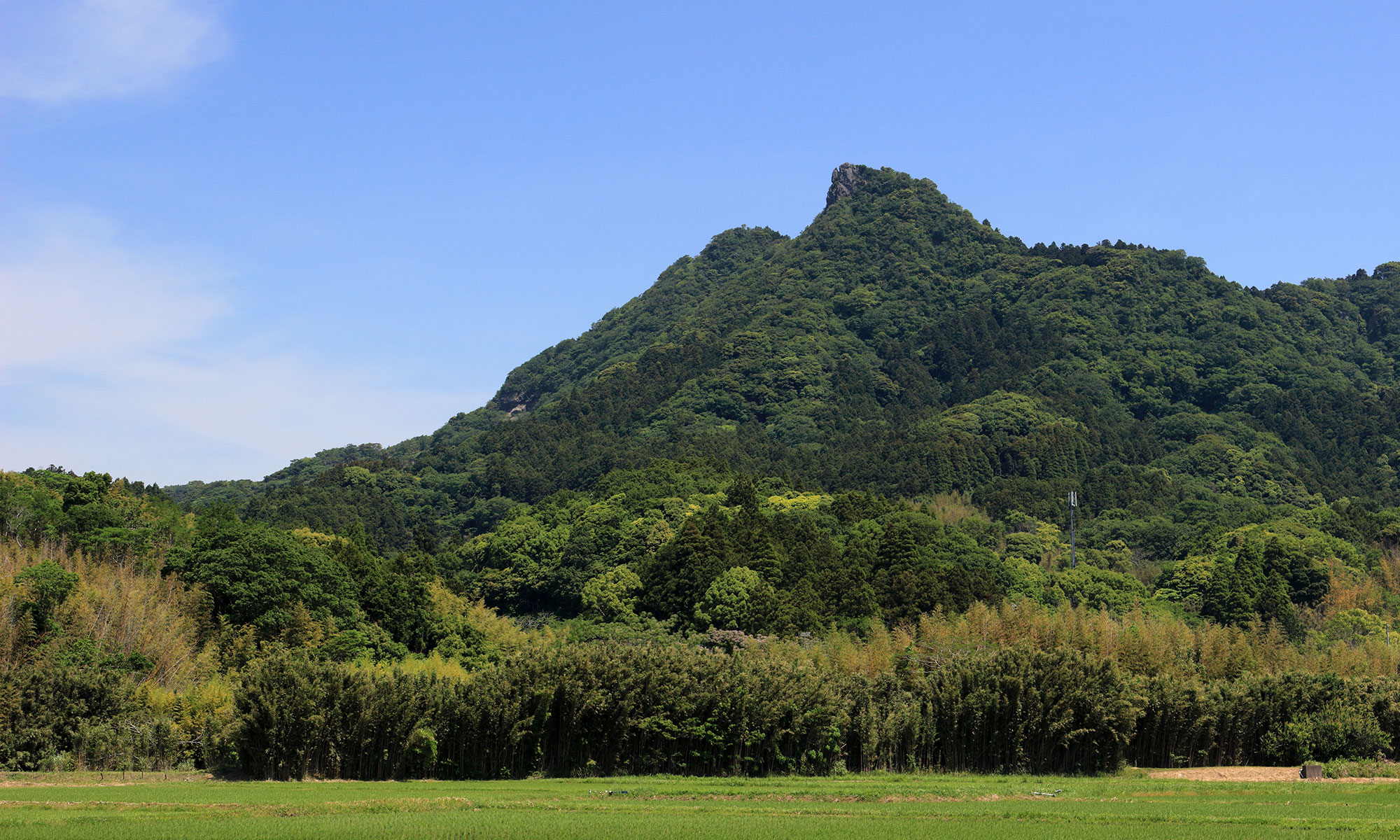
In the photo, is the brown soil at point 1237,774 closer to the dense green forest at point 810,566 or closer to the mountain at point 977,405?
the dense green forest at point 810,566

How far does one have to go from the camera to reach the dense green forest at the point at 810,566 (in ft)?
128

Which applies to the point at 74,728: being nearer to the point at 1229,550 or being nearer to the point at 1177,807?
the point at 1177,807

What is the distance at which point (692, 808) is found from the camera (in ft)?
97.8

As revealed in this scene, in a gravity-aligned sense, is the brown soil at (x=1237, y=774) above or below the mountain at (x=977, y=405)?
below

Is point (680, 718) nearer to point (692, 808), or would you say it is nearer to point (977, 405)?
point (692, 808)

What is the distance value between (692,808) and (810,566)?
46.9 metres

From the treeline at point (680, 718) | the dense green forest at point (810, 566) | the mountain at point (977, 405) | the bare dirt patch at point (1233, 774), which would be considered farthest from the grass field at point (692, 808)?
the mountain at point (977, 405)

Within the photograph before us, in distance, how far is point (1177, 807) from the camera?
30.0m

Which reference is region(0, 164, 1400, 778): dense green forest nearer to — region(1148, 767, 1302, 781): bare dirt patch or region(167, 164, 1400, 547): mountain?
region(167, 164, 1400, 547): mountain

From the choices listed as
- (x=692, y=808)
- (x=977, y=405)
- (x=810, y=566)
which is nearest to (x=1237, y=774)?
(x=692, y=808)

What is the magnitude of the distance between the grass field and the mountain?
246 ft

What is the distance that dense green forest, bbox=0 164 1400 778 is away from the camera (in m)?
38.9

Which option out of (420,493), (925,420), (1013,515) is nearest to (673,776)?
(1013,515)

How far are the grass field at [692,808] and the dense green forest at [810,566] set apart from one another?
2.71m
